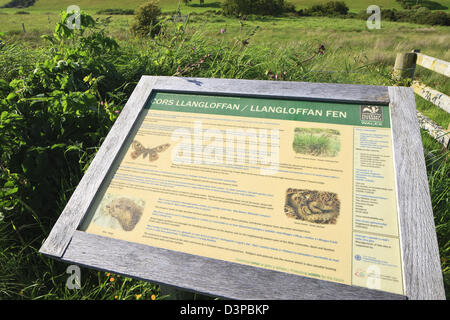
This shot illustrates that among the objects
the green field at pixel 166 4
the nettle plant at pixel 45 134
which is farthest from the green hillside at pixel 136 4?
the nettle plant at pixel 45 134

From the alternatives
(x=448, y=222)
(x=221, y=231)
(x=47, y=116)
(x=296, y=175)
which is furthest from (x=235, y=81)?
(x=448, y=222)

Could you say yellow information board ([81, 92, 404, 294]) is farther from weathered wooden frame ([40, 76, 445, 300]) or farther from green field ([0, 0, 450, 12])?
green field ([0, 0, 450, 12])

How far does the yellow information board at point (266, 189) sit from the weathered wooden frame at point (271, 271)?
0.03 meters

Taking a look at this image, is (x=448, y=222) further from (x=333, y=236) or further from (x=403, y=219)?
(x=333, y=236)

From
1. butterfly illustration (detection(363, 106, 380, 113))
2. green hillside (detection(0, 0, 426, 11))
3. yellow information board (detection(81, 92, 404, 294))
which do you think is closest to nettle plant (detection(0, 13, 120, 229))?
yellow information board (detection(81, 92, 404, 294))

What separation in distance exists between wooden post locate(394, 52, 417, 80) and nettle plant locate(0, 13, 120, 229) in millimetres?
4420

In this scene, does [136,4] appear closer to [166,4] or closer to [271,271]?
[166,4]

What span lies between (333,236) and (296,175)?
1.02ft

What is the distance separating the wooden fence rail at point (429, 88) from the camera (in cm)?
348

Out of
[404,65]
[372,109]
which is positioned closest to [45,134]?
[372,109]

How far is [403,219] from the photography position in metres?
1.17

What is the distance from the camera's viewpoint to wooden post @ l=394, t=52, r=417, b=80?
4699 mm

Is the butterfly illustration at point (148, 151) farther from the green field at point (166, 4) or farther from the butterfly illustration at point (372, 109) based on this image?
the green field at point (166, 4)

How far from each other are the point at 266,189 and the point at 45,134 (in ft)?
6.10
